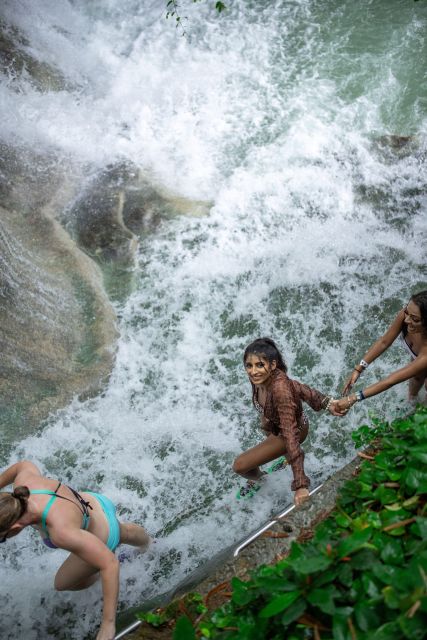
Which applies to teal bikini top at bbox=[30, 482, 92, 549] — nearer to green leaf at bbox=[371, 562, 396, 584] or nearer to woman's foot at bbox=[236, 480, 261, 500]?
woman's foot at bbox=[236, 480, 261, 500]

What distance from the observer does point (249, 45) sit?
10.2 m

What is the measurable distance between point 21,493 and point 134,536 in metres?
1.34

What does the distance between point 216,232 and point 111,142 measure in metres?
2.56

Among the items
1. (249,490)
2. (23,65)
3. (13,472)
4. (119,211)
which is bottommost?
(13,472)

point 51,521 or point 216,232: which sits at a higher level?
point 216,232

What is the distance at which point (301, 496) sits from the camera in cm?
353

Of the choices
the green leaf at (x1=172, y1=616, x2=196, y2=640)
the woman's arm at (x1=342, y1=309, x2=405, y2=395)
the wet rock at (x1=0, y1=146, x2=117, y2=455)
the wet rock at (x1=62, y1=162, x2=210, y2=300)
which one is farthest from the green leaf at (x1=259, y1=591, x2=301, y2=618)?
the wet rock at (x1=62, y1=162, x2=210, y2=300)

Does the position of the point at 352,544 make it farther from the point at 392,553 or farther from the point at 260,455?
the point at 260,455

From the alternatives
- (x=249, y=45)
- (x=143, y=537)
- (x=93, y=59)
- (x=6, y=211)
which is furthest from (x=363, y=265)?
(x=93, y=59)

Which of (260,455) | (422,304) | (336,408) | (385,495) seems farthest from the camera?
(260,455)

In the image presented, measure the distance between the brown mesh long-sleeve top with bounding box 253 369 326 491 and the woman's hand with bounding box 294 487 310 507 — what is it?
0.03 metres

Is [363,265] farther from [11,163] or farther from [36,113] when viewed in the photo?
[36,113]

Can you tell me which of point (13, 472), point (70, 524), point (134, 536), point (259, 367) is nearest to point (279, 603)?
point (70, 524)

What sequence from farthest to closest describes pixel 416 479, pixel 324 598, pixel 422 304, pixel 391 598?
pixel 422 304, pixel 416 479, pixel 324 598, pixel 391 598
